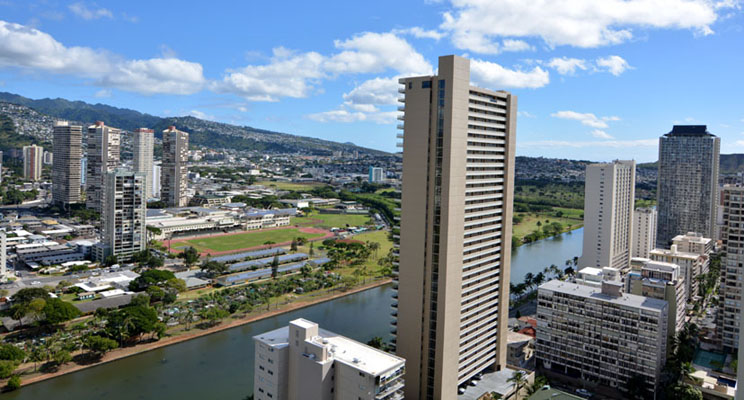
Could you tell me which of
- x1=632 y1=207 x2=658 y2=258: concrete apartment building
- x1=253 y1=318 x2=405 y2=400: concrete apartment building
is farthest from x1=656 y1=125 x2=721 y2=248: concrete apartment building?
x1=253 y1=318 x2=405 y2=400: concrete apartment building

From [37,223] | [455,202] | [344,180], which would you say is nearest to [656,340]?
[455,202]

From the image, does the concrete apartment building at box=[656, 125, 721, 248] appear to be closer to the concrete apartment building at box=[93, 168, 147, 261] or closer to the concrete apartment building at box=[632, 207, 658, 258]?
the concrete apartment building at box=[632, 207, 658, 258]

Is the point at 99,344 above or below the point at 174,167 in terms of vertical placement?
below

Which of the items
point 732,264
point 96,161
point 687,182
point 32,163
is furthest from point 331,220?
point 32,163

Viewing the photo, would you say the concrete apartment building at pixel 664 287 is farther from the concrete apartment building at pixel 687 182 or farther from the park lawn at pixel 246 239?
the park lawn at pixel 246 239

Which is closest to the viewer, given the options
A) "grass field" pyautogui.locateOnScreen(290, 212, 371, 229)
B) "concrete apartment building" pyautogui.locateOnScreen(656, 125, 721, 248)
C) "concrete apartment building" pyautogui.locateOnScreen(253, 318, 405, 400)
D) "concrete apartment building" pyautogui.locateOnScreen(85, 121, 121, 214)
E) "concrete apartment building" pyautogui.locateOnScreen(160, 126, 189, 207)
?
"concrete apartment building" pyautogui.locateOnScreen(253, 318, 405, 400)

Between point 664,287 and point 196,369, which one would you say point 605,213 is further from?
point 196,369

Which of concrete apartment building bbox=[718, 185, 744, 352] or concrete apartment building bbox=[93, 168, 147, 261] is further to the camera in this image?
concrete apartment building bbox=[93, 168, 147, 261]

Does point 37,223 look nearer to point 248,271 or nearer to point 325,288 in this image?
point 248,271
